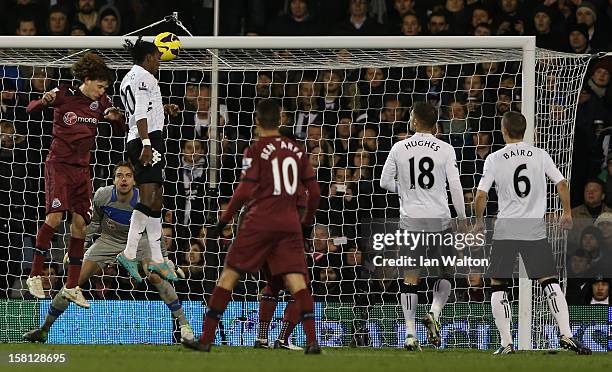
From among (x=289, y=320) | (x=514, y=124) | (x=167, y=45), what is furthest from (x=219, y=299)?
(x=514, y=124)

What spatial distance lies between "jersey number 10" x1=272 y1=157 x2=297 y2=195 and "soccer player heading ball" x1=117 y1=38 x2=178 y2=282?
1.79 m

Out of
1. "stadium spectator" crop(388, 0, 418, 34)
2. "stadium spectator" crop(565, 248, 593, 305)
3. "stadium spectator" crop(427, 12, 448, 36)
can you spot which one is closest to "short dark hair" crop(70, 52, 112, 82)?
"stadium spectator" crop(565, 248, 593, 305)

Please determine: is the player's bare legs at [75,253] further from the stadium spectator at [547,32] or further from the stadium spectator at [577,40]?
the stadium spectator at [577,40]

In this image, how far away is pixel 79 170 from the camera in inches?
470

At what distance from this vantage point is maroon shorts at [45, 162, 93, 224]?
11766 mm

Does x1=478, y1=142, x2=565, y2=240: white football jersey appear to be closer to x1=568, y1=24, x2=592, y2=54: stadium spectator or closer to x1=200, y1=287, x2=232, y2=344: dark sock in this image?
x1=200, y1=287, x2=232, y2=344: dark sock

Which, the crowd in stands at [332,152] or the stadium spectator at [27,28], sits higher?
the stadium spectator at [27,28]

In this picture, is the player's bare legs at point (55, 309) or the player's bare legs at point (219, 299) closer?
the player's bare legs at point (219, 299)

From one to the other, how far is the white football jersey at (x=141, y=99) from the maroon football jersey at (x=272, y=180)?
1.84 meters

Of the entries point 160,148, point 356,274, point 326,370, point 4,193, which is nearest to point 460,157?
point 356,274

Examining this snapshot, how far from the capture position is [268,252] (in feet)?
32.1

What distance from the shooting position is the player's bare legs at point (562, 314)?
1118 cm

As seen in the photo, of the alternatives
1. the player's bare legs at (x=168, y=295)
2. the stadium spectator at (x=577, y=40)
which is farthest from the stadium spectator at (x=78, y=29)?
the stadium spectator at (x=577, y=40)

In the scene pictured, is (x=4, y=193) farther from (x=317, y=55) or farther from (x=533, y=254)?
(x=533, y=254)
